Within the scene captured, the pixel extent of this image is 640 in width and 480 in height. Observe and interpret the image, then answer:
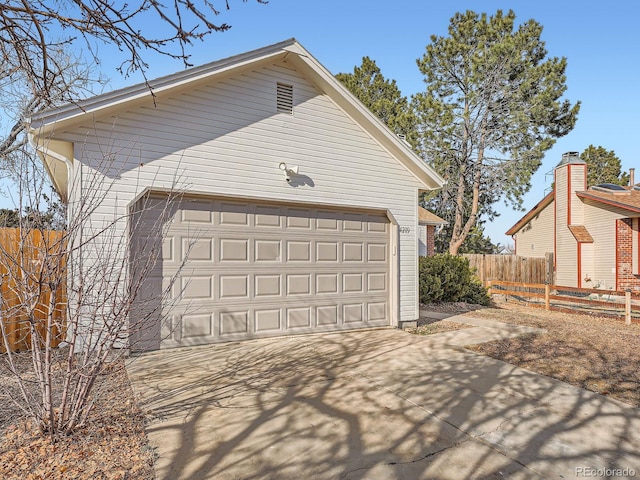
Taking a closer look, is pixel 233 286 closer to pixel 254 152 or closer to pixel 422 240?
pixel 254 152

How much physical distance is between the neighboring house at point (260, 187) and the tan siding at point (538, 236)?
13.4m

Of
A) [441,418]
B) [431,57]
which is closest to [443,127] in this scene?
[431,57]

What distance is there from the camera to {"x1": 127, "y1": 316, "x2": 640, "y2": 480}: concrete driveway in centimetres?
299

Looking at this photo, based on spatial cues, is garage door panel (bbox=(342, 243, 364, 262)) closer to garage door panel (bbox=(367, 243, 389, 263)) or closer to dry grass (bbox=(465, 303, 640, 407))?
garage door panel (bbox=(367, 243, 389, 263))

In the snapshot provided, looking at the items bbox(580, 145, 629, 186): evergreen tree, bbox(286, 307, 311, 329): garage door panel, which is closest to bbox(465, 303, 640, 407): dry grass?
bbox(286, 307, 311, 329): garage door panel

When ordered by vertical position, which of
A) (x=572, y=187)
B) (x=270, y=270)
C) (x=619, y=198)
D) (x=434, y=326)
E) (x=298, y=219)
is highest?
(x=572, y=187)

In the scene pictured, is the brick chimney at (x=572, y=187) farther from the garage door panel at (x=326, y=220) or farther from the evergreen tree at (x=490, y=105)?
the garage door panel at (x=326, y=220)

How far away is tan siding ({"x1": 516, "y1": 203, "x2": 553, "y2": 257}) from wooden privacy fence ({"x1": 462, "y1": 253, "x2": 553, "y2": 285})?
46.4 inches

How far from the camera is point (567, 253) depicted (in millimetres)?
16953

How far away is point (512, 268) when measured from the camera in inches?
678

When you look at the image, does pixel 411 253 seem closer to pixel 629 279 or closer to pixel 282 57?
pixel 282 57

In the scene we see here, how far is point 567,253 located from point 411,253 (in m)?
12.4

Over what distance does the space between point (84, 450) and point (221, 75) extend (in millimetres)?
5722

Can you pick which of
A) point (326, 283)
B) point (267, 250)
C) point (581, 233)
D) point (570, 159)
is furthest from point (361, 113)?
point (570, 159)
